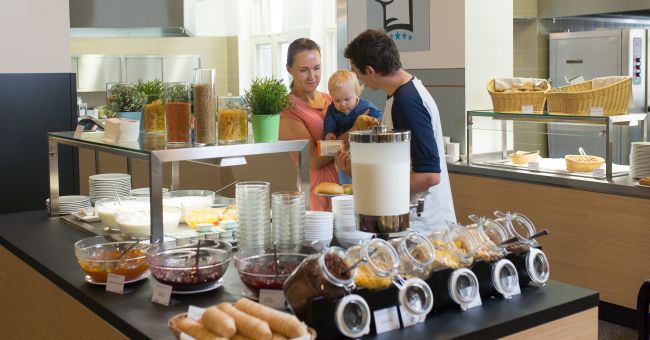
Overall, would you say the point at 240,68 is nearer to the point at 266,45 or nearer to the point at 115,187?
the point at 266,45

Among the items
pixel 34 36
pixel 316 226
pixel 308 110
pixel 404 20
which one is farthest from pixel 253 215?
pixel 404 20

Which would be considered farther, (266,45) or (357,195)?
(266,45)

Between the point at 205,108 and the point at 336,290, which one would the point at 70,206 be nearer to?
the point at 205,108

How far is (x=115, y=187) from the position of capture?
353 centimetres

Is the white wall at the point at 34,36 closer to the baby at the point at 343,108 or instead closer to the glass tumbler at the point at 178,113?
the baby at the point at 343,108

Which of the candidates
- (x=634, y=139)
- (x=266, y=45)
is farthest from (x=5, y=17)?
(x=266, y=45)

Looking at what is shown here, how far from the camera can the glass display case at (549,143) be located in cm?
448

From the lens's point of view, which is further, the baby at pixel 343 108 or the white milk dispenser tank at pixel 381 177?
the baby at pixel 343 108

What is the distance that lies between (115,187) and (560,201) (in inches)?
102

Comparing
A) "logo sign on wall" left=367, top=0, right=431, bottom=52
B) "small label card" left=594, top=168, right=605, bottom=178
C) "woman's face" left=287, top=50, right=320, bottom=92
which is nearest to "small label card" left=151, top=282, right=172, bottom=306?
"woman's face" left=287, top=50, right=320, bottom=92

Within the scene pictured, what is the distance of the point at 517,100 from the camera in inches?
192

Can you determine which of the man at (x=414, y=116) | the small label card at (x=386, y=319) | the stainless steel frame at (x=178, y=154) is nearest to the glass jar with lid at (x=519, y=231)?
the small label card at (x=386, y=319)

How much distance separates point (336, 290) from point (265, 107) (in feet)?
3.80

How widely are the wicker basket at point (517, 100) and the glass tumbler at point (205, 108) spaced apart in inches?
105
